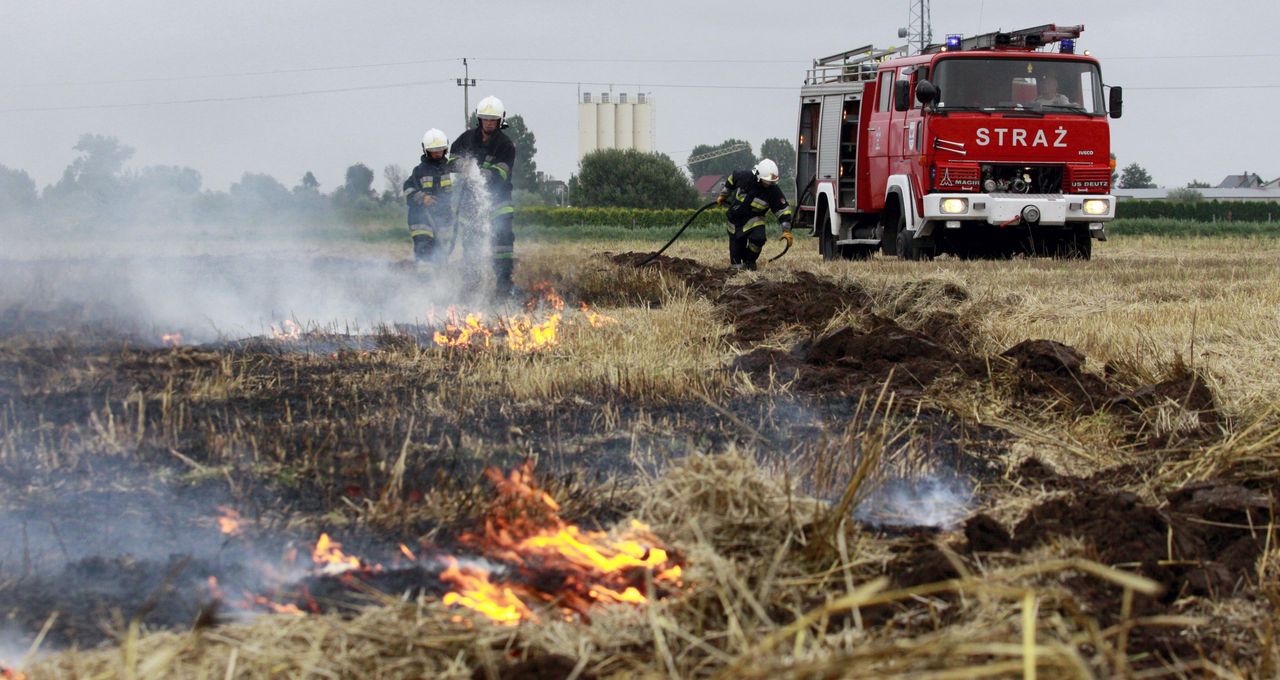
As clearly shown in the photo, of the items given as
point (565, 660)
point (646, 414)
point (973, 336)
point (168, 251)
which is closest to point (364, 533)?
point (565, 660)

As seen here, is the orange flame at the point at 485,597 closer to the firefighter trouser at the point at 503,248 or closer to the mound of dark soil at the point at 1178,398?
the mound of dark soil at the point at 1178,398

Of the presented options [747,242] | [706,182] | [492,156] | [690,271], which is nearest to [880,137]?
[747,242]

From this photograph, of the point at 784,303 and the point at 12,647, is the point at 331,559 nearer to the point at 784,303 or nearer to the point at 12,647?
the point at 12,647

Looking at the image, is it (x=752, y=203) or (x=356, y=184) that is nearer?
(x=752, y=203)

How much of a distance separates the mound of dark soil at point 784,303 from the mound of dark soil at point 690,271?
1.49 ft

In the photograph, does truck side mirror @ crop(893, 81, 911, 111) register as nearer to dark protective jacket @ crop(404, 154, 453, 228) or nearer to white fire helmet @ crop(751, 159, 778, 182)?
white fire helmet @ crop(751, 159, 778, 182)

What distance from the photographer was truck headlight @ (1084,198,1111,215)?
14312 millimetres

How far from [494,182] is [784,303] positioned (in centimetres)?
314

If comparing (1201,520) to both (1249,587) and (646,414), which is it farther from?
(646,414)

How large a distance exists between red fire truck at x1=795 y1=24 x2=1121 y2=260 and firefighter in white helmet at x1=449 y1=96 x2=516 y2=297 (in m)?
5.00

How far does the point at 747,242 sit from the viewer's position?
47.0 feet

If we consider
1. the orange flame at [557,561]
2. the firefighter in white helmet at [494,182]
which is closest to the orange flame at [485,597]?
the orange flame at [557,561]

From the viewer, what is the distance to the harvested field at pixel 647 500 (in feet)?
9.51

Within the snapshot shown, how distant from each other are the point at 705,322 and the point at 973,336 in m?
1.90
